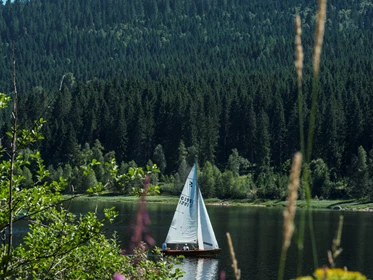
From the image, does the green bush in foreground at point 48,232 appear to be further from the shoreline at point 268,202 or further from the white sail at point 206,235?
the shoreline at point 268,202

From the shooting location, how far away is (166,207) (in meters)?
119

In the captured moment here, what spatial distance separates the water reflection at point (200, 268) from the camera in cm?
5451

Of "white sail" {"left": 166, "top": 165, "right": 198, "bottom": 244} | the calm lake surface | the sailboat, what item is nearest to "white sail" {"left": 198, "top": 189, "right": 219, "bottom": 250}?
the sailboat

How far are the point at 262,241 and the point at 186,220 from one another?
942 centimetres

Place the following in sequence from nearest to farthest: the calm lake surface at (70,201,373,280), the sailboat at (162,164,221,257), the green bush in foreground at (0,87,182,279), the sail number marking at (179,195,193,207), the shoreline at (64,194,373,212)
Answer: the green bush in foreground at (0,87,182,279) → the calm lake surface at (70,201,373,280) → the sailboat at (162,164,221,257) → the sail number marking at (179,195,193,207) → the shoreline at (64,194,373,212)

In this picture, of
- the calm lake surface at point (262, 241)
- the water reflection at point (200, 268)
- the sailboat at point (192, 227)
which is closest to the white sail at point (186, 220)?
the sailboat at point (192, 227)

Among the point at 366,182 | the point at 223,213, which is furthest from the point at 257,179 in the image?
the point at 223,213

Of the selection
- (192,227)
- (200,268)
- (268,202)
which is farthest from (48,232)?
(268,202)

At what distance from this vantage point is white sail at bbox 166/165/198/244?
67.9 m

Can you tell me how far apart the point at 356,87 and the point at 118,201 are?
3146 inches

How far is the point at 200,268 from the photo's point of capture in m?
58.8

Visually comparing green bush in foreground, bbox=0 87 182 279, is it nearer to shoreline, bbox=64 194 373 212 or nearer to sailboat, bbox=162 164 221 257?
sailboat, bbox=162 164 221 257

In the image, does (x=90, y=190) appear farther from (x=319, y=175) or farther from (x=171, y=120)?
(x=171, y=120)

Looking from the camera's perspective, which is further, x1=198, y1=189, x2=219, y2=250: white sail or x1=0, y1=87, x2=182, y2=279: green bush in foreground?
x1=198, y1=189, x2=219, y2=250: white sail
